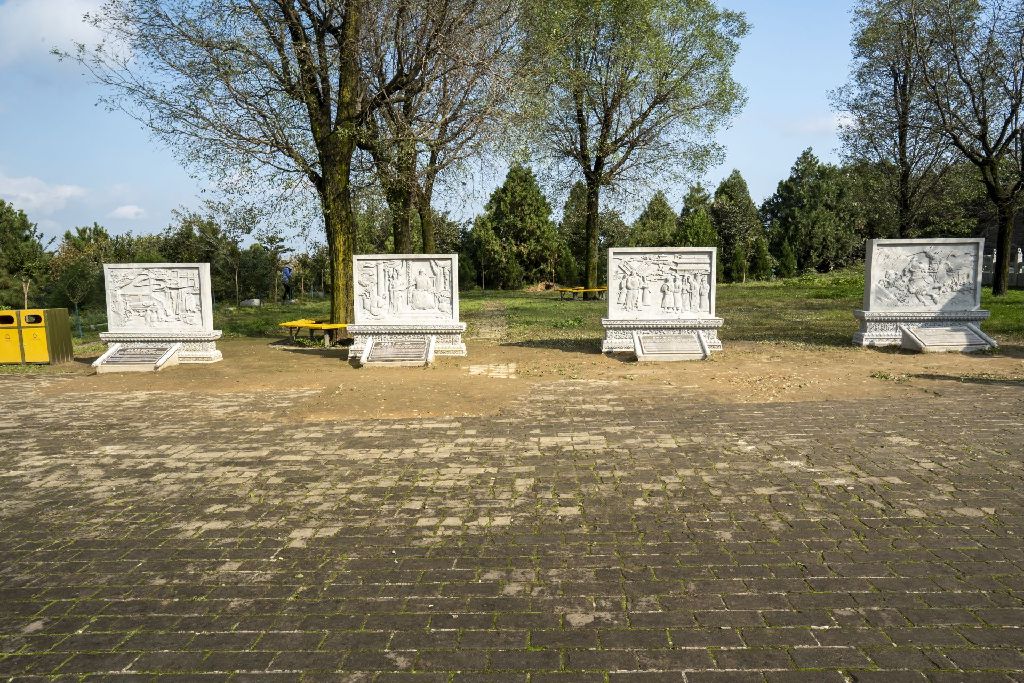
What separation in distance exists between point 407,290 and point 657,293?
5.14m

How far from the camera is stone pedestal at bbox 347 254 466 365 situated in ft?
46.2

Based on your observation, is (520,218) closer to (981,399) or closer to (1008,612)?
(981,399)

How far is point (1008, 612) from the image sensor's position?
3.52 meters

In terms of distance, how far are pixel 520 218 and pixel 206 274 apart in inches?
1088

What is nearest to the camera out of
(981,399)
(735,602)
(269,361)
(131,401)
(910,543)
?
(735,602)

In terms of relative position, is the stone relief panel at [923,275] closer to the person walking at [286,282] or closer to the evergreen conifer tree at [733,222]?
the person walking at [286,282]

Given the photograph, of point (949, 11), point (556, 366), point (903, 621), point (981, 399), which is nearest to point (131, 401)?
point (556, 366)

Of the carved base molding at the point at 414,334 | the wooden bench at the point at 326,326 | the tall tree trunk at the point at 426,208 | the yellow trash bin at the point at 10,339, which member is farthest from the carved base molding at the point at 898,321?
the yellow trash bin at the point at 10,339

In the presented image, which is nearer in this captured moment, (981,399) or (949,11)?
(981,399)

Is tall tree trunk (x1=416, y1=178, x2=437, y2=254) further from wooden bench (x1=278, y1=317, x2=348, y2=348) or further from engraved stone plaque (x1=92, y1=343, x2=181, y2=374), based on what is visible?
engraved stone plaque (x1=92, y1=343, x2=181, y2=374)

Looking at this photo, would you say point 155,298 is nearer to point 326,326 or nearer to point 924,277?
point 326,326

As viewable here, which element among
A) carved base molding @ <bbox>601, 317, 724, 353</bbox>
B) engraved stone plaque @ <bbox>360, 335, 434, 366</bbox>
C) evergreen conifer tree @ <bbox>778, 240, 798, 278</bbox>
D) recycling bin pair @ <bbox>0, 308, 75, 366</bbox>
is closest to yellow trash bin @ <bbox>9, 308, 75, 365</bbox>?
recycling bin pair @ <bbox>0, 308, 75, 366</bbox>

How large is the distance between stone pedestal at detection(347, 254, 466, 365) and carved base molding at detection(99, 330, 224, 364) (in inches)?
109

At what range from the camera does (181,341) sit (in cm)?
1381
